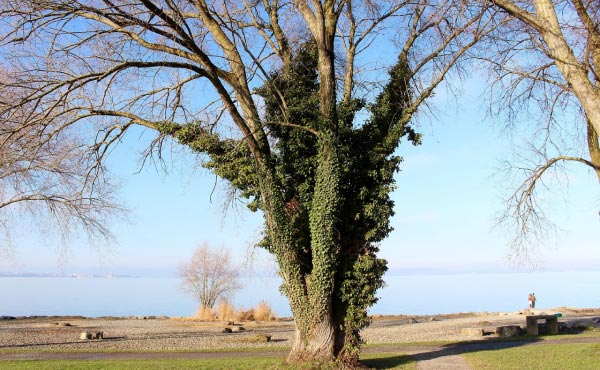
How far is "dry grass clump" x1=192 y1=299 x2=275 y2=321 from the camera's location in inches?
1389

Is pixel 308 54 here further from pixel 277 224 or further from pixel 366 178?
pixel 277 224

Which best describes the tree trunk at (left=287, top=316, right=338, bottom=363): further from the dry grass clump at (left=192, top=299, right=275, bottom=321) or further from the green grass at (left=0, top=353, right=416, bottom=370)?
the dry grass clump at (left=192, top=299, right=275, bottom=321)

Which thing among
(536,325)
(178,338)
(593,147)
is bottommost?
(178,338)

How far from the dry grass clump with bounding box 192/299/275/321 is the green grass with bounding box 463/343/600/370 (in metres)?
20.6

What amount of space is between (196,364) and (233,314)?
70.2 feet

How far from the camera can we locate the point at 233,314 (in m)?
35.4

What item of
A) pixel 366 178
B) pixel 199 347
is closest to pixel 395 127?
pixel 366 178

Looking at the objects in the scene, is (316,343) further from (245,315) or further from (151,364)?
(245,315)

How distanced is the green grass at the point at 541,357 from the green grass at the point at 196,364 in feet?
6.44

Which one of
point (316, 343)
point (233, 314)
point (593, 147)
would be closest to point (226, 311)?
point (233, 314)

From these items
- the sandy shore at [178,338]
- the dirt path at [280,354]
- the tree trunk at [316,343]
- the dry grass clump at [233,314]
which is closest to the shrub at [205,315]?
the dry grass clump at [233,314]

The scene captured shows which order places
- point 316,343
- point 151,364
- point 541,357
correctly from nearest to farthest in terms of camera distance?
point 316,343 < point 151,364 < point 541,357

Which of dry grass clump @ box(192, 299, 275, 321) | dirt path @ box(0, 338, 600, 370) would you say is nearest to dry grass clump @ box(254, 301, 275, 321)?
dry grass clump @ box(192, 299, 275, 321)

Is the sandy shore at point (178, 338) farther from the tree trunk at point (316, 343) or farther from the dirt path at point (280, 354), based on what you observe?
the tree trunk at point (316, 343)
